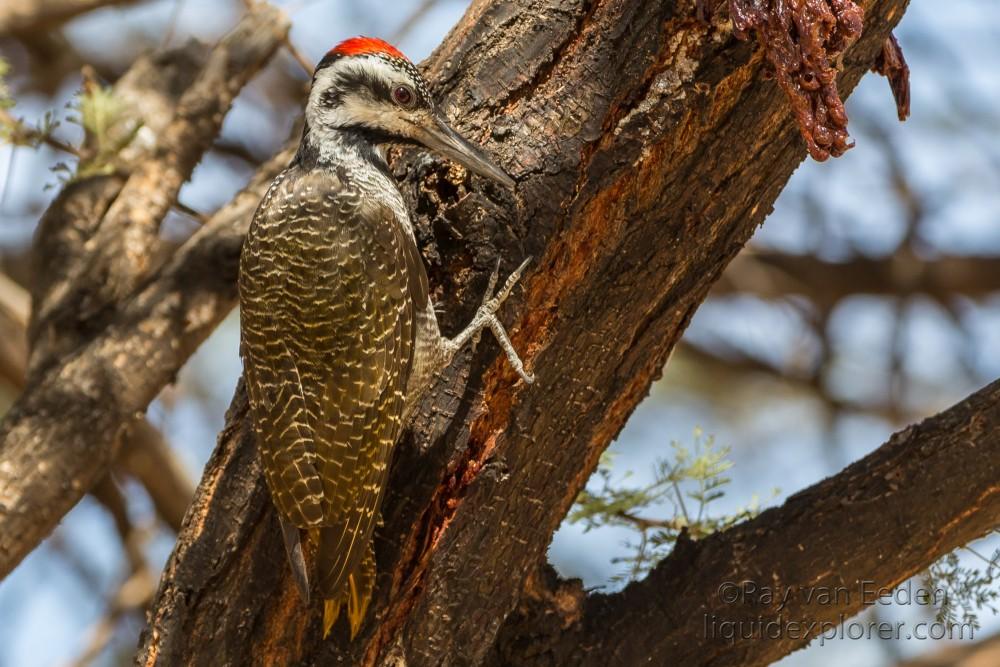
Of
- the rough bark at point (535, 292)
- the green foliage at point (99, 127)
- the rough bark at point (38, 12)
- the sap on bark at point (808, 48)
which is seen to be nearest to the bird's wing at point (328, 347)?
the rough bark at point (535, 292)

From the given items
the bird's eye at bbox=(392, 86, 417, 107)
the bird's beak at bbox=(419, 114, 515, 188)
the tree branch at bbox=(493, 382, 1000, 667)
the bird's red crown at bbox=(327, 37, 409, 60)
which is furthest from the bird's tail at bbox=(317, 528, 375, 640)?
the bird's red crown at bbox=(327, 37, 409, 60)

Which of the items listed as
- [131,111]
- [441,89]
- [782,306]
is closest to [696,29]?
[441,89]

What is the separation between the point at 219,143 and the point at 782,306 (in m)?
3.54

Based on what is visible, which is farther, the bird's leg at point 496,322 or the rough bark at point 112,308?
the rough bark at point 112,308

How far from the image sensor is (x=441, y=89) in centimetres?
317

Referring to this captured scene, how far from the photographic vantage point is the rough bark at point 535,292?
111 inches

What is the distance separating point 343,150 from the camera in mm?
3525

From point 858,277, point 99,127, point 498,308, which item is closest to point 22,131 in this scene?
point 99,127

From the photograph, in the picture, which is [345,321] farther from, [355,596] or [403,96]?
[355,596]

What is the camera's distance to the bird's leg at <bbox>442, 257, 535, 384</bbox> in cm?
287

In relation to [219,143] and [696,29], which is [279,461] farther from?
[219,143]

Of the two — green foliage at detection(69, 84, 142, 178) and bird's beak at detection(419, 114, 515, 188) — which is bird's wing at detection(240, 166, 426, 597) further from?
green foliage at detection(69, 84, 142, 178)

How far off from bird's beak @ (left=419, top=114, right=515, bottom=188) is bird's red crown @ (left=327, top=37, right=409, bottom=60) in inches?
18.6

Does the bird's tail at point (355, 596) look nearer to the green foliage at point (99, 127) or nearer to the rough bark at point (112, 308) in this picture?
the rough bark at point (112, 308)
